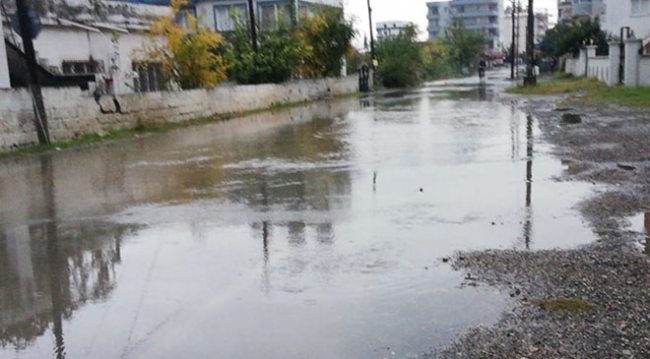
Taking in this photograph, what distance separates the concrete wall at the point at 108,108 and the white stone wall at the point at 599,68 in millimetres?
16404

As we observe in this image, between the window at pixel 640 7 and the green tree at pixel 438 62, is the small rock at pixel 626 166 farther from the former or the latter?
the green tree at pixel 438 62

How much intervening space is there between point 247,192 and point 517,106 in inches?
737

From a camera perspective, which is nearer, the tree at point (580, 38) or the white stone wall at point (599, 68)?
the white stone wall at point (599, 68)

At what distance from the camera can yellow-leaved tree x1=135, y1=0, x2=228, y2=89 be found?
26984 millimetres

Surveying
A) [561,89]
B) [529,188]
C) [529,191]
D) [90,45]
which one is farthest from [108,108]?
[561,89]

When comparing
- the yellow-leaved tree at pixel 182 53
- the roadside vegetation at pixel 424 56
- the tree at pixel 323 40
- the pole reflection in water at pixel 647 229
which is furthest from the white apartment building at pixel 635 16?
the pole reflection in water at pixel 647 229

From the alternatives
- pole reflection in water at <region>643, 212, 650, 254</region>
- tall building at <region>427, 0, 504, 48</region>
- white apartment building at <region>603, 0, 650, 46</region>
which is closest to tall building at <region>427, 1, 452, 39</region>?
tall building at <region>427, 0, 504, 48</region>

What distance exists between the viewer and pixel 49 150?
17.0 metres

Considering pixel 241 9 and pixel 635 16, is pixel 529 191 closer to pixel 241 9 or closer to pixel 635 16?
pixel 241 9

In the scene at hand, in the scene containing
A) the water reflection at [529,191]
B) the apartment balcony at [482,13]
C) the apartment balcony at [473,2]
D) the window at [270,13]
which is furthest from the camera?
the apartment balcony at [482,13]

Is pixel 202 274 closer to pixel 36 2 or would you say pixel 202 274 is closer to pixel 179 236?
pixel 179 236

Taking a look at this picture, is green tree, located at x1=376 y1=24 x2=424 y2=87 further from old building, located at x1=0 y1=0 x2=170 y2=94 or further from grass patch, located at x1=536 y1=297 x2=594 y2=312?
grass patch, located at x1=536 y1=297 x2=594 y2=312

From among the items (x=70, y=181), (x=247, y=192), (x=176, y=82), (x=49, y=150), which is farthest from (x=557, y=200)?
(x=176, y=82)

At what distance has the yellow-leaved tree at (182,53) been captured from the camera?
2698 centimetres
